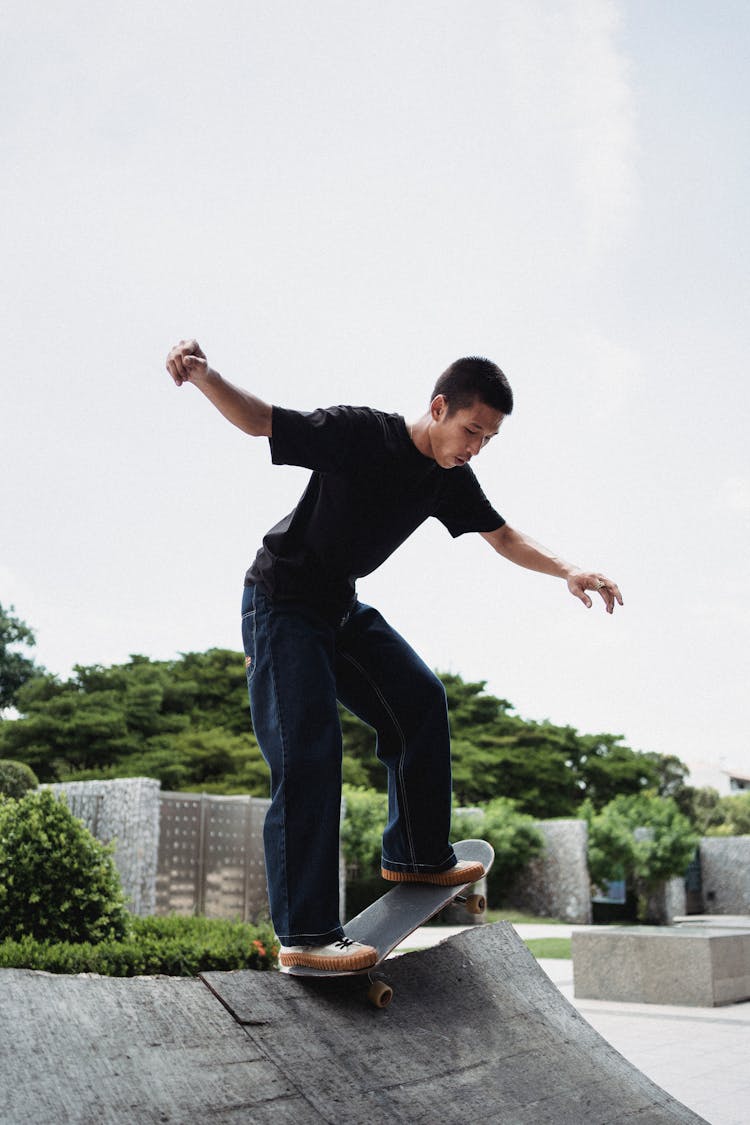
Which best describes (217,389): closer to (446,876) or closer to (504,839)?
(446,876)

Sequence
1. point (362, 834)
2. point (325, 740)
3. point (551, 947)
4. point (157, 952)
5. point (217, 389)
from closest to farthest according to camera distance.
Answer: point (217, 389)
point (325, 740)
point (157, 952)
point (551, 947)
point (362, 834)

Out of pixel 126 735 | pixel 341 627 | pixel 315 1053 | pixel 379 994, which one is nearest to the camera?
pixel 315 1053

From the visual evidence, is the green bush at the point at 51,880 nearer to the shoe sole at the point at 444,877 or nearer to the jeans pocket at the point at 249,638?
the shoe sole at the point at 444,877

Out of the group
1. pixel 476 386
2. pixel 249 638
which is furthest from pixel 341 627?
pixel 476 386

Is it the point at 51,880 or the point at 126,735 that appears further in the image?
the point at 126,735

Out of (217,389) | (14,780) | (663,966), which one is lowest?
(663,966)

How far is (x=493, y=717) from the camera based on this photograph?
114 ft

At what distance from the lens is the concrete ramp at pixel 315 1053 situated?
1622 millimetres

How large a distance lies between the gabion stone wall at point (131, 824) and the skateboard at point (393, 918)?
9490mm

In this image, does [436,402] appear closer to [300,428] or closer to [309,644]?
[300,428]

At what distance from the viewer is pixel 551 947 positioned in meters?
14.0

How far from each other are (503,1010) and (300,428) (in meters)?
1.57

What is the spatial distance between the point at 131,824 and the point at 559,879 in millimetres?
13167

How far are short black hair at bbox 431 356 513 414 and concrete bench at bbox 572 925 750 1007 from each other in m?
7.21
